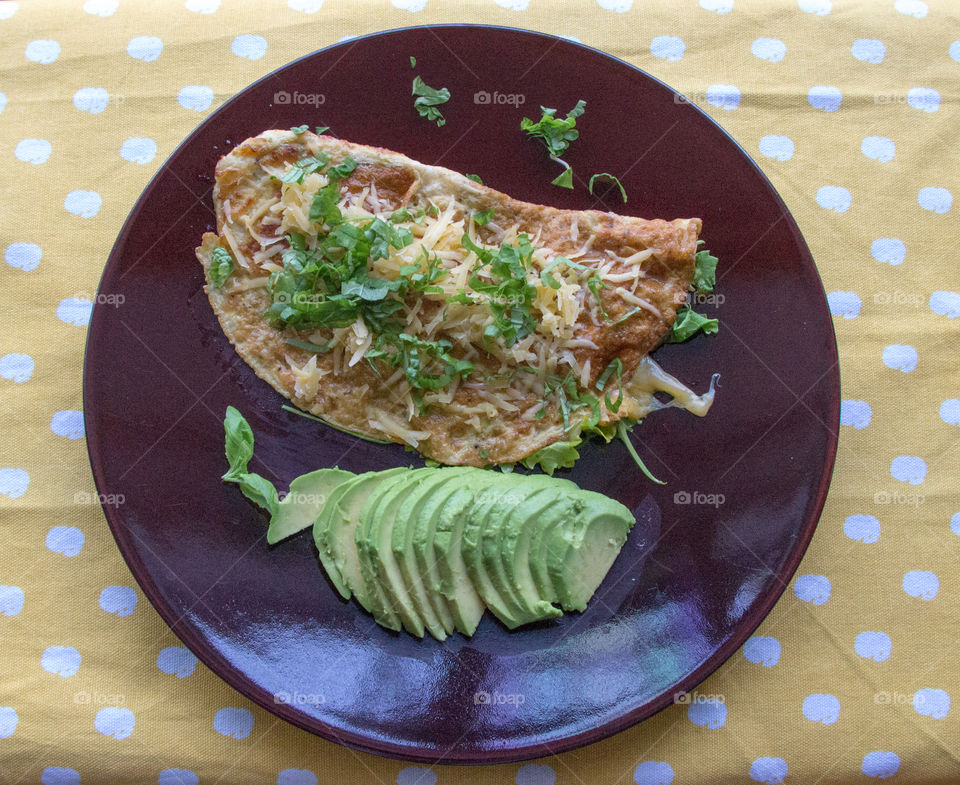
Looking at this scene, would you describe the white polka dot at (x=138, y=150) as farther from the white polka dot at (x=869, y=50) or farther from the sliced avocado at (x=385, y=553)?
the white polka dot at (x=869, y=50)

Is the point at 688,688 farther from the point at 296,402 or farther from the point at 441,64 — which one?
the point at 441,64

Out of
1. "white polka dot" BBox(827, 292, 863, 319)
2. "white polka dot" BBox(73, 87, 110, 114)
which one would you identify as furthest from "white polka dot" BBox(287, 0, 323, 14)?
"white polka dot" BBox(827, 292, 863, 319)

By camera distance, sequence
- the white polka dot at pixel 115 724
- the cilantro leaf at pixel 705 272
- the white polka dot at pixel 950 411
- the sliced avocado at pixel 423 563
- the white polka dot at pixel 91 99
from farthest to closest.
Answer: the white polka dot at pixel 91 99, the white polka dot at pixel 950 411, the cilantro leaf at pixel 705 272, the white polka dot at pixel 115 724, the sliced avocado at pixel 423 563

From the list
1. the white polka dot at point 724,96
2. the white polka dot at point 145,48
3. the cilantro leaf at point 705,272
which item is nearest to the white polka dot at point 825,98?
the white polka dot at point 724,96

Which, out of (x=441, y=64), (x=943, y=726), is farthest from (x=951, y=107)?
(x=943, y=726)

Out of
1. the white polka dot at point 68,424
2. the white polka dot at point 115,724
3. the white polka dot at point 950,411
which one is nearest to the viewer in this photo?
the white polka dot at point 115,724

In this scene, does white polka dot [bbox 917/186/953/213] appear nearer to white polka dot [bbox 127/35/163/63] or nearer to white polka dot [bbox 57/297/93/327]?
white polka dot [bbox 127/35/163/63]

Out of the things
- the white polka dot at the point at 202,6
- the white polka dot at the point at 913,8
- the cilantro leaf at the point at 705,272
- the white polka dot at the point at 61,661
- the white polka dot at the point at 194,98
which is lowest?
the white polka dot at the point at 61,661
